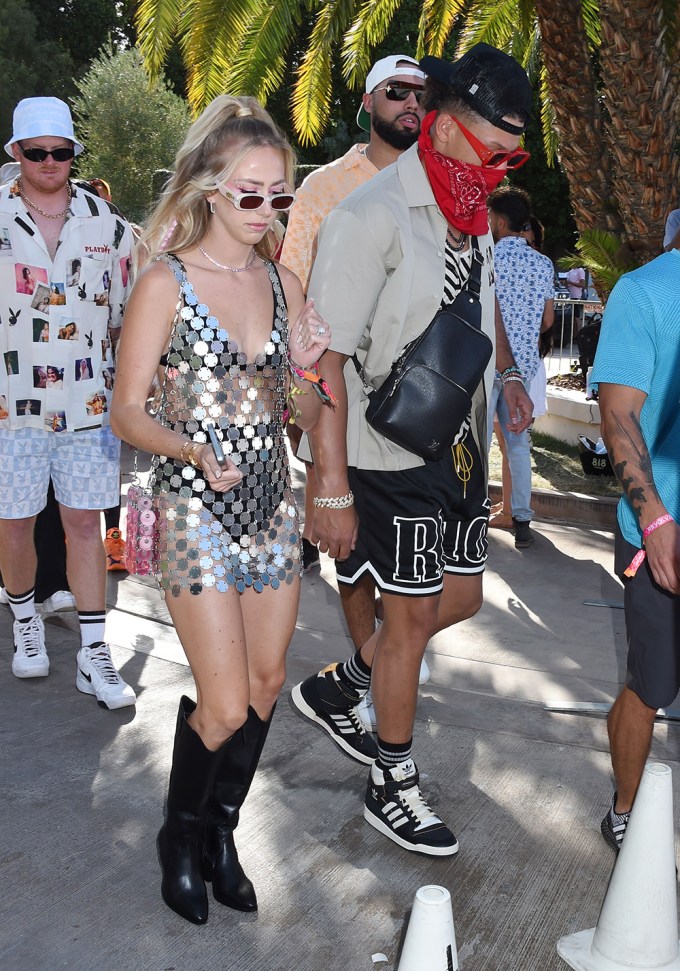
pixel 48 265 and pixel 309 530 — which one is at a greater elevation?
pixel 48 265

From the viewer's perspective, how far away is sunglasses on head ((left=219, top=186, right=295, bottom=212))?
2.71 meters

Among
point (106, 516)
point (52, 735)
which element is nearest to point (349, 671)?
point (52, 735)

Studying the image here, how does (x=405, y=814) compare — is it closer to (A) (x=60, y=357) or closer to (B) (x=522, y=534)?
(A) (x=60, y=357)

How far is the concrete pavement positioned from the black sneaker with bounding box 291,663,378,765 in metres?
0.07

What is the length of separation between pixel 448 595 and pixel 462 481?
43 cm

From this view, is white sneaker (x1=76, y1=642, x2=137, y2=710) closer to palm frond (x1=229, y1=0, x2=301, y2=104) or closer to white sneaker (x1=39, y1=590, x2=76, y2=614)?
white sneaker (x1=39, y1=590, x2=76, y2=614)

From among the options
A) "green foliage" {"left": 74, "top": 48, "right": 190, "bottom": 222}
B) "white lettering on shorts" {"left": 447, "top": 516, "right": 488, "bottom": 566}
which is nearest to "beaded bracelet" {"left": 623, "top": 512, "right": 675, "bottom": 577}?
"white lettering on shorts" {"left": 447, "top": 516, "right": 488, "bottom": 566}

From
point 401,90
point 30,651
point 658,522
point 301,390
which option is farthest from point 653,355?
point 30,651

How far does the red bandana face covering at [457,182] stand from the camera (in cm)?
313

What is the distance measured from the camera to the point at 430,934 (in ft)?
7.30

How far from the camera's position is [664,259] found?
304 cm

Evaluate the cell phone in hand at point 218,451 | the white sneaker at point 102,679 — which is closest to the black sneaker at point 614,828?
the cell phone in hand at point 218,451

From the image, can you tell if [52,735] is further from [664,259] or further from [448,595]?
[664,259]

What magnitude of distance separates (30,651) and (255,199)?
2.57 m
